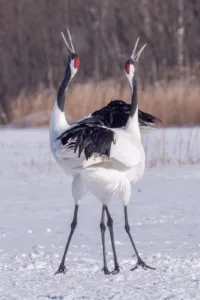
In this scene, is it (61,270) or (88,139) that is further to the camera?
(61,270)

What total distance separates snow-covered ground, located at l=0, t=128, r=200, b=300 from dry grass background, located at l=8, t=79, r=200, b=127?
15.7ft

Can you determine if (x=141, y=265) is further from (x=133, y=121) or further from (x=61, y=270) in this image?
(x=133, y=121)

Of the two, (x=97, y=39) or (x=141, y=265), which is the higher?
(x=141, y=265)

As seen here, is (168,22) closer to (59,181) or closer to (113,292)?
(59,181)

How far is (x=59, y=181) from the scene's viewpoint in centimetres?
1003

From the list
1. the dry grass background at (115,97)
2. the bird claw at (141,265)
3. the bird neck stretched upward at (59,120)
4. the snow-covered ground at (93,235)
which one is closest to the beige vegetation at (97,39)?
the dry grass background at (115,97)

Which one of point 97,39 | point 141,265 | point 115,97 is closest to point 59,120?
point 141,265

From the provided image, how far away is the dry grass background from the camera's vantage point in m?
16.5

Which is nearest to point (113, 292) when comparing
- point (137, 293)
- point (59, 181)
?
point (137, 293)

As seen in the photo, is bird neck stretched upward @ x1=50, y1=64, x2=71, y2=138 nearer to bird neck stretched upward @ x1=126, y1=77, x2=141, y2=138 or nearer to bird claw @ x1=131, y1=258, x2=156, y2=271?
bird neck stretched upward @ x1=126, y1=77, x2=141, y2=138

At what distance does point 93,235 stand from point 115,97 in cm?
984

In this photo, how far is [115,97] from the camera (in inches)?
652

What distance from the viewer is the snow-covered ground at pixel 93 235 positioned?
5.23 metres

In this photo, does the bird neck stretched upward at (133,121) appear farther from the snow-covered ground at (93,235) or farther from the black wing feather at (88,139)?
the snow-covered ground at (93,235)
